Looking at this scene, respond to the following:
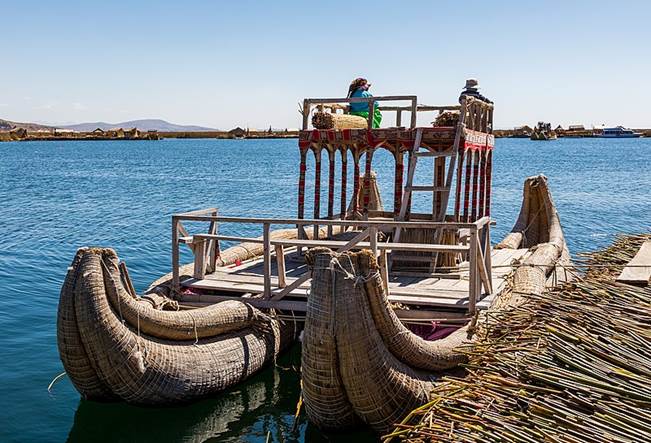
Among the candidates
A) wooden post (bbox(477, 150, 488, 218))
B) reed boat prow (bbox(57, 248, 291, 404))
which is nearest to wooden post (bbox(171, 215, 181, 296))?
reed boat prow (bbox(57, 248, 291, 404))

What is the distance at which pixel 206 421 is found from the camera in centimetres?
999

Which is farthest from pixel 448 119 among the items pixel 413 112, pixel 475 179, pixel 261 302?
pixel 261 302

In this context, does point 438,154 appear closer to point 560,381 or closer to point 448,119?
point 448,119

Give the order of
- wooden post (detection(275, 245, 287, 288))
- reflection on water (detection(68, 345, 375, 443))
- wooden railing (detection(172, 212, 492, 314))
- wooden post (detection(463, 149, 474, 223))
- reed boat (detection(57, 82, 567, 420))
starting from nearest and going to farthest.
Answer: reed boat (detection(57, 82, 567, 420))
reflection on water (detection(68, 345, 375, 443))
wooden railing (detection(172, 212, 492, 314))
wooden post (detection(275, 245, 287, 288))
wooden post (detection(463, 149, 474, 223))

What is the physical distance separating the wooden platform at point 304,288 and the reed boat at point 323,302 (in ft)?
0.08

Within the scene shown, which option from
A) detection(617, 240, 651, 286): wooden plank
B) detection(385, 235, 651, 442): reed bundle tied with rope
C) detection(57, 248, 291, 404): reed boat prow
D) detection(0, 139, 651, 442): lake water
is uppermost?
detection(617, 240, 651, 286): wooden plank

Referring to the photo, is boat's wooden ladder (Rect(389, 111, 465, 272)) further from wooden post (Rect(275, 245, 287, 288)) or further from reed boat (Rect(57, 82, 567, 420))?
wooden post (Rect(275, 245, 287, 288))

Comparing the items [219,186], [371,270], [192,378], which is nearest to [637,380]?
[371,270]

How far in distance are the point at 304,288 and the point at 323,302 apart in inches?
131

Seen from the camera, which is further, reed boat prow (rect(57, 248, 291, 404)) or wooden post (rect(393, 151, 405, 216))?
wooden post (rect(393, 151, 405, 216))

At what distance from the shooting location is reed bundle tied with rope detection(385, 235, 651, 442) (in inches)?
202

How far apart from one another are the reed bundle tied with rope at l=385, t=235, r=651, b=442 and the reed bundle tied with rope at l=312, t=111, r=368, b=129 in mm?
7084

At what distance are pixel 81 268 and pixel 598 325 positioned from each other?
5897 mm

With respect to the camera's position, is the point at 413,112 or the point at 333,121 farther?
the point at 333,121
